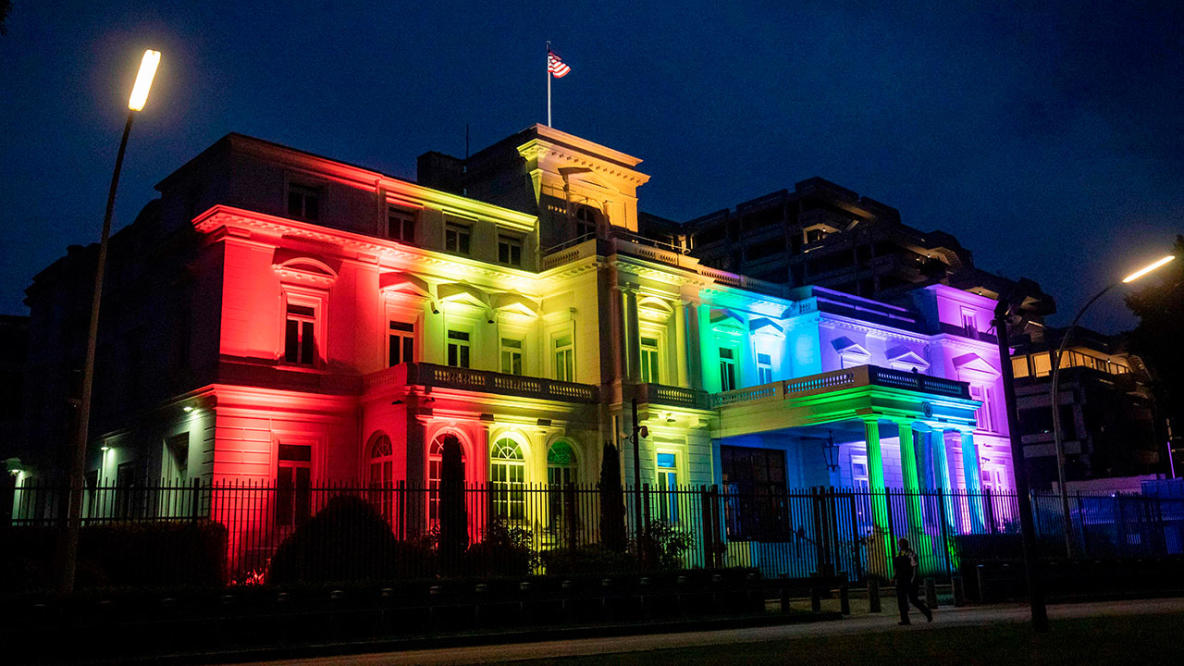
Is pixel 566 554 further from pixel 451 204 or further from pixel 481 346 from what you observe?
pixel 451 204

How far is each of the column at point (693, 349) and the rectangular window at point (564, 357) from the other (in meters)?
4.61

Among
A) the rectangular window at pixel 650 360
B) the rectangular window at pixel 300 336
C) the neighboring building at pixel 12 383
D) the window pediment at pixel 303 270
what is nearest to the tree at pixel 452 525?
the rectangular window at pixel 300 336

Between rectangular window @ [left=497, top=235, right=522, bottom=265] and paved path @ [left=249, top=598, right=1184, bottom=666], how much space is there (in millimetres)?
21724

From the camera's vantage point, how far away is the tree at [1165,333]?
110 feet

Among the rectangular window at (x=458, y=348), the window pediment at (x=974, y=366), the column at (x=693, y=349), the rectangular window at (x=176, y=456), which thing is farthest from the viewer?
the window pediment at (x=974, y=366)

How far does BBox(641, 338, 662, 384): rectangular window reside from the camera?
1553 inches

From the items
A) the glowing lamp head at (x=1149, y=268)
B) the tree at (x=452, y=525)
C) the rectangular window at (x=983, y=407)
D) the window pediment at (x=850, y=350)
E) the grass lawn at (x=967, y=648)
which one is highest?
the window pediment at (x=850, y=350)

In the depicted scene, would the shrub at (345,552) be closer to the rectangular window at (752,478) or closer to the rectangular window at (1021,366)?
the rectangular window at (752,478)

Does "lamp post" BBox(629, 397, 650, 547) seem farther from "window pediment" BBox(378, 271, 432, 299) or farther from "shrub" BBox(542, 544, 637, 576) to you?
"window pediment" BBox(378, 271, 432, 299)

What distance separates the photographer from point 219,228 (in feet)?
103

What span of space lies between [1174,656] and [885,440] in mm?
34510

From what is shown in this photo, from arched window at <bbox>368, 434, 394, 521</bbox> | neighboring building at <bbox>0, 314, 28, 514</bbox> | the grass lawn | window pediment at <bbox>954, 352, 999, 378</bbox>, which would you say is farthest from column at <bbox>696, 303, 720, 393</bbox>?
neighboring building at <bbox>0, 314, 28, 514</bbox>

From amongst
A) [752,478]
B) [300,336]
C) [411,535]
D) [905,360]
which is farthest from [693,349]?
[411,535]

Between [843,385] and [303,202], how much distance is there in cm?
2032
